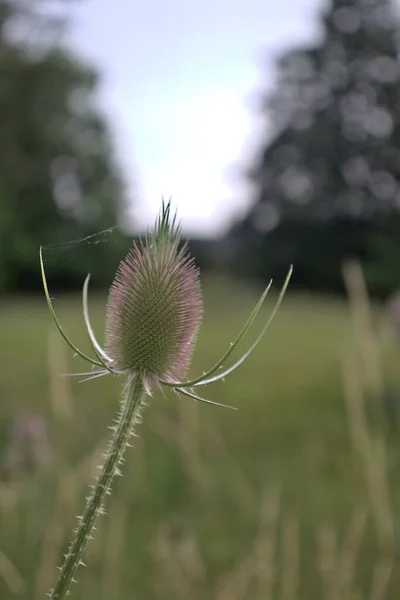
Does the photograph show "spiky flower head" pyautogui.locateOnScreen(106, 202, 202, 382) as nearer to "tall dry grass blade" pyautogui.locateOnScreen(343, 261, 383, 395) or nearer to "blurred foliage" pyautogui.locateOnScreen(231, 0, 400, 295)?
"tall dry grass blade" pyautogui.locateOnScreen(343, 261, 383, 395)

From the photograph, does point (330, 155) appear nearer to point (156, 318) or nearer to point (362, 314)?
point (362, 314)

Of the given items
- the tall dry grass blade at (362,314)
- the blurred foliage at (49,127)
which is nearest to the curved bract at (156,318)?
the tall dry grass blade at (362,314)

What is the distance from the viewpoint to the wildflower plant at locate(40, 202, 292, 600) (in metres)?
0.46

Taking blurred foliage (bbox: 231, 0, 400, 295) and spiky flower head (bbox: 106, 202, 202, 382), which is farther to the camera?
blurred foliage (bbox: 231, 0, 400, 295)

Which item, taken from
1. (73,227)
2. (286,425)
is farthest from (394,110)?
(286,425)

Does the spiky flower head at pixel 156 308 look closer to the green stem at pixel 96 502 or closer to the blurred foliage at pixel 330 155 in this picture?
the green stem at pixel 96 502

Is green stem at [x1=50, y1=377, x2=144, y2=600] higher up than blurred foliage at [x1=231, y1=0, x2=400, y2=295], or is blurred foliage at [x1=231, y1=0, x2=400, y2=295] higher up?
blurred foliage at [x1=231, y1=0, x2=400, y2=295]

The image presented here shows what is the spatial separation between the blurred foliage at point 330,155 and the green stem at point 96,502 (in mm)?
16330

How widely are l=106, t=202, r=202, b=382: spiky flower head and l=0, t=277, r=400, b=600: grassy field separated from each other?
133 millimetres

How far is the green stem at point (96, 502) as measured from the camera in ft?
1.26

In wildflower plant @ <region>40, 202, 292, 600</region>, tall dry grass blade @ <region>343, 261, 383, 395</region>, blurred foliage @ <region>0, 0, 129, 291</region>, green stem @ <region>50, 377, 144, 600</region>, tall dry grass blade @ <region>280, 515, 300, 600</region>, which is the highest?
blurred foliage @ <region>0, 0, 129, 291</region>

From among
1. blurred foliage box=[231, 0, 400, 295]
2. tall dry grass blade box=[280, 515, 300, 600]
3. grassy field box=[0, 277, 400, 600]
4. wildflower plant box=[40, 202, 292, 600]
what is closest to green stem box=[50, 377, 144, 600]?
wildflower plant box=[40, 202, 292, 600]

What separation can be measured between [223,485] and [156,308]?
11.1 feet

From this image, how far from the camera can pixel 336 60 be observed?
20.2m
